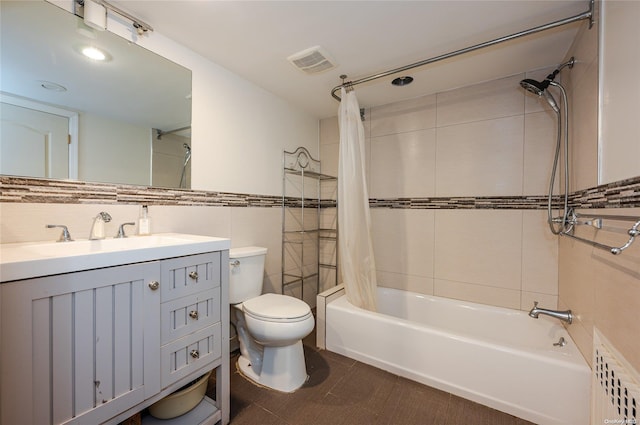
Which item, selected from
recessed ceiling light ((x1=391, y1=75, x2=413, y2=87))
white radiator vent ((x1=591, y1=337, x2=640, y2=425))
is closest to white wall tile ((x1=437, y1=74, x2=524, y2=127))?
recessed ceiling light ((x1=391, y1=75, x2=413, y2=87))

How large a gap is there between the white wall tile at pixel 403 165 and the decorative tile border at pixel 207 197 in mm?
110

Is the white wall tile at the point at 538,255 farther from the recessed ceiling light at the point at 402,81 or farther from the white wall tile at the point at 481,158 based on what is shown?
the recessed ceiling light at the point at 402,81

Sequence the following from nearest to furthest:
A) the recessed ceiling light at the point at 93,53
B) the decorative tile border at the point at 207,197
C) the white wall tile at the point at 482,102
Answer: the decorative tile border at the point at 207,197
the recessed ceiling light at the point at 93,53
the white wall tile at the point at 482,102

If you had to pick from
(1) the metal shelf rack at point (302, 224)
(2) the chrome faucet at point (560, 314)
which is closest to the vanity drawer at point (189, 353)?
(1) the metal shelf rack at point (302, 224)

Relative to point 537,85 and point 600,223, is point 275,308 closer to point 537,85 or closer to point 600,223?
point 600,223

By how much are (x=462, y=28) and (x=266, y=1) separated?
1.06m

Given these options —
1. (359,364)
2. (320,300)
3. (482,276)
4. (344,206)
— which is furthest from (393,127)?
(359,364)

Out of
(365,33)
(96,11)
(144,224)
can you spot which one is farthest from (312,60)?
(144,224)

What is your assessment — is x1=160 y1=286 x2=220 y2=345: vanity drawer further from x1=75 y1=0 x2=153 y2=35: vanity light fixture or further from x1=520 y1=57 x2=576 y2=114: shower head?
x1=520 y1=57 x2=576 y2=114: shower head

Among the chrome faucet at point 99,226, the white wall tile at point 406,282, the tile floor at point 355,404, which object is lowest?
the tile floor at point 355,404

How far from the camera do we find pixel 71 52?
4.16ft

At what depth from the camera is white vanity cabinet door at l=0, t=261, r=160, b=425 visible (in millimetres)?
754

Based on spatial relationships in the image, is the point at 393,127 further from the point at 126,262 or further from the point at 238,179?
the point at 126,262

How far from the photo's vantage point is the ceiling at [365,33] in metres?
1.34
